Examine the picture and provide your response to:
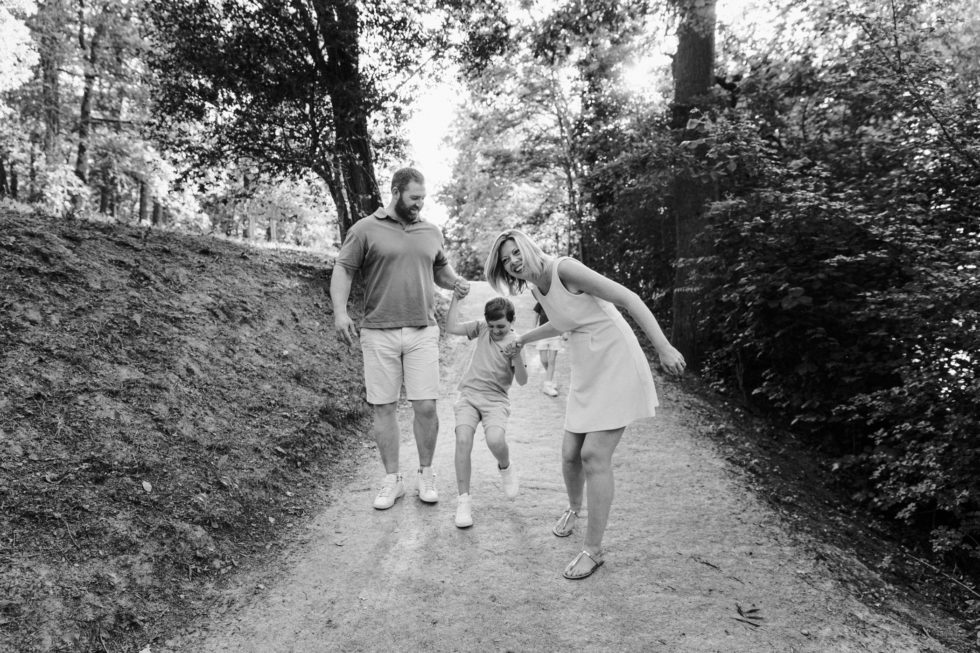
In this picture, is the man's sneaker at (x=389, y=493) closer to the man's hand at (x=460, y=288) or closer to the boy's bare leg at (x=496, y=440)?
the boy's bare leg at (x=496, y=440)

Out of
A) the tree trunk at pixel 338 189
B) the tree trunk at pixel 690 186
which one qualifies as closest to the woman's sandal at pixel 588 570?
the tree trunk at pixel 690 186

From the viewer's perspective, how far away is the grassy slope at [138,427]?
275cm

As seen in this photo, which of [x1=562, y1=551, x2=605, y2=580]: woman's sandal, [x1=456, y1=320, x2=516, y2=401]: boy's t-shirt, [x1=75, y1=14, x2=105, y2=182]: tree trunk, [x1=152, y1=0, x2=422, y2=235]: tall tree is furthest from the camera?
[x1=75, y1=14, x2=105, y2=182]: tree trunk

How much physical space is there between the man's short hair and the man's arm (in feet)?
2.32

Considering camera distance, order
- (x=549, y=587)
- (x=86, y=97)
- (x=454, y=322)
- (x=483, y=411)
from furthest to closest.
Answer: (x=86, y=97) < (x=454, y=322) < (x=483, y=411) < (x=549, y=587)

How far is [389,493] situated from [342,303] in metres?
1.52

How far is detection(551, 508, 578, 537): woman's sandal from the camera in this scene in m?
3.73

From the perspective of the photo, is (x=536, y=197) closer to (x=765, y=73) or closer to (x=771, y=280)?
(x=765, y=73)

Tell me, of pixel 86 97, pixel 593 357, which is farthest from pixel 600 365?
pixel 86 97

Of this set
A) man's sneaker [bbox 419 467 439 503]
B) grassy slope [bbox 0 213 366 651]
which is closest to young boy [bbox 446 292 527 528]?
man's sneaker [bbox 419 467 439 503]

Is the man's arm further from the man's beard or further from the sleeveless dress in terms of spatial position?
the sleeveless dress

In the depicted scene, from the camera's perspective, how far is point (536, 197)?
18.7 meters

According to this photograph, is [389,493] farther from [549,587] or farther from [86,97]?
[86,97]

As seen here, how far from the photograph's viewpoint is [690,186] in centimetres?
781
